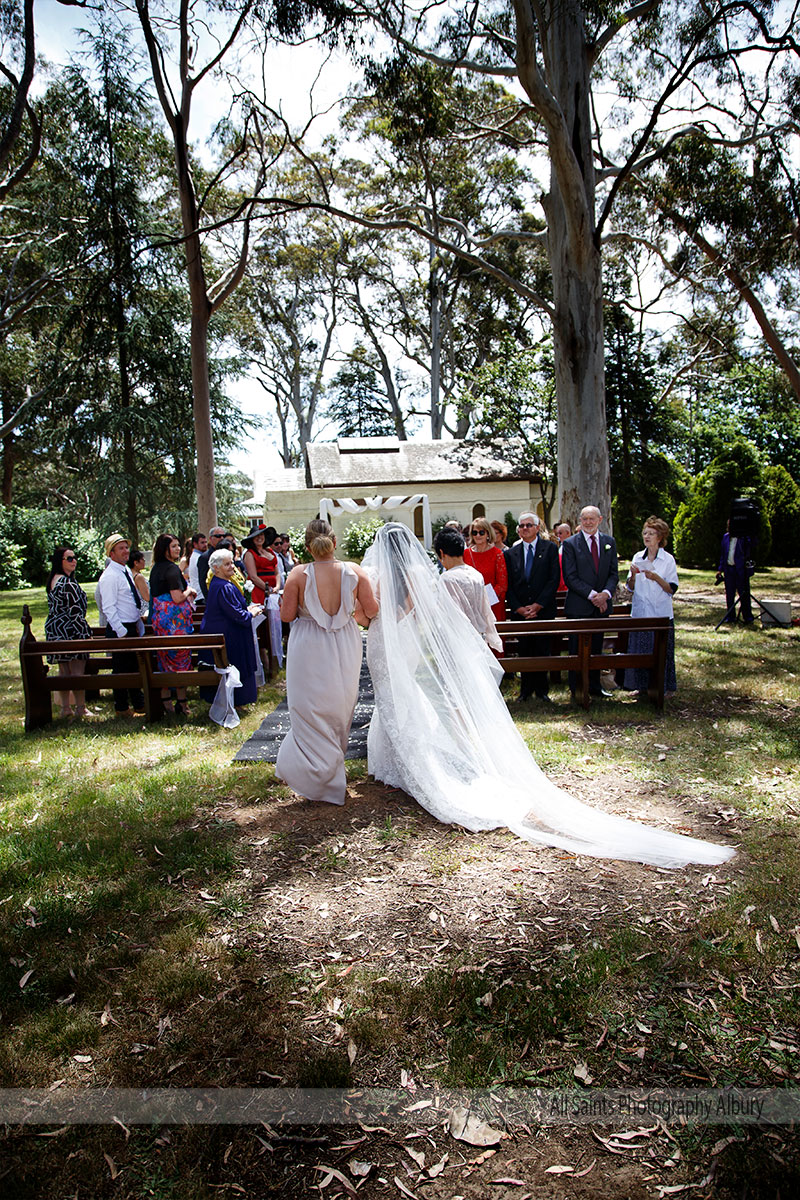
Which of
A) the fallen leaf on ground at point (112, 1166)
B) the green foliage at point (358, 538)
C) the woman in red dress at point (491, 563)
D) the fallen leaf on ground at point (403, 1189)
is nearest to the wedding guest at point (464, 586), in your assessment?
the woman in red dress at point (491, 563)

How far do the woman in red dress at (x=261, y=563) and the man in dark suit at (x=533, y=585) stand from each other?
3.66 meters

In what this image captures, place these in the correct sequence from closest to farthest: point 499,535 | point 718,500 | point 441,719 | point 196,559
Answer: point 441,719
point 499,535
point 196,559
point 718,500

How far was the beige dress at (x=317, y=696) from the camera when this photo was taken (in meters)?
5.66

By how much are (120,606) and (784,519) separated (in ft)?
73.5

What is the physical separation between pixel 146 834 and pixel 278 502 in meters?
29.7

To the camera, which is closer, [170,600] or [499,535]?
[170,600]

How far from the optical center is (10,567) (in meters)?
31.1

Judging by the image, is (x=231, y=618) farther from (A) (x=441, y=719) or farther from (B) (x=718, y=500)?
(B) (x=718, y=500)

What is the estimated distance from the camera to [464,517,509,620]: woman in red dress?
8.98 metres

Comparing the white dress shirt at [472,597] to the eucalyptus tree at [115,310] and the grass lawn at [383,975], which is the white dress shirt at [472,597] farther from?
the eucalyptus tree at [115,310]

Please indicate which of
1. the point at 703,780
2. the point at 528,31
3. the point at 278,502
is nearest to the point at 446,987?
the point at 703,780

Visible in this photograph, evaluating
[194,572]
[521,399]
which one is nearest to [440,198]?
[521,399]

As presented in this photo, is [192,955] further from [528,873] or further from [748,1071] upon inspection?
[748,1071]

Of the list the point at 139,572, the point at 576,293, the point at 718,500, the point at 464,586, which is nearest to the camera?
the point at 464,586
